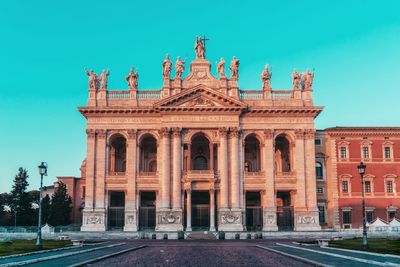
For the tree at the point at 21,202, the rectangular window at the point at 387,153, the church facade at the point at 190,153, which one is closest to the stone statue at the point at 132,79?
the church facade at the point at 190,153

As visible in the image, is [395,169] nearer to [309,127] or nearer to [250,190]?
[309,127]

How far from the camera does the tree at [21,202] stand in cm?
7019

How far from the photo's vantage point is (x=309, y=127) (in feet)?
203

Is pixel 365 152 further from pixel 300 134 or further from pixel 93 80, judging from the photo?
pixel 93 80

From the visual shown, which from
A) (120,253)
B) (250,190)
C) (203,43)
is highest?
(203,43)

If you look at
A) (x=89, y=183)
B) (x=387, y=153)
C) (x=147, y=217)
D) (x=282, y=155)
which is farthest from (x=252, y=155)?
(x=89, y=183)

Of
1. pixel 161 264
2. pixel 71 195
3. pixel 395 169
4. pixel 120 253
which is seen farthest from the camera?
pixel 71 195

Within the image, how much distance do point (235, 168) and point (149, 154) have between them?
502 inches

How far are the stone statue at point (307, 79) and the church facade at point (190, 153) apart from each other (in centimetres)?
14

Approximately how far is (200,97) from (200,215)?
14.8 metres

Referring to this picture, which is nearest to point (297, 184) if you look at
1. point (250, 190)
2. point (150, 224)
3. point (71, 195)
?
point (250, 190)

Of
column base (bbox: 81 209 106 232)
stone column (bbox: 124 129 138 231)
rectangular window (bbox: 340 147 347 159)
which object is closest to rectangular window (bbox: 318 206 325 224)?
rectangular window (bbox: 340 147 347 159)

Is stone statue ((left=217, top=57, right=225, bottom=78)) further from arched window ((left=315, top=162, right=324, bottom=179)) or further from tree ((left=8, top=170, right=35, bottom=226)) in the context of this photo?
tree ((left=8, top=170, right=35, bottom=226))

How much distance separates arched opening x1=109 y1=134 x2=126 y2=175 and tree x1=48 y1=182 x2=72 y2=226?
10.1 meters
